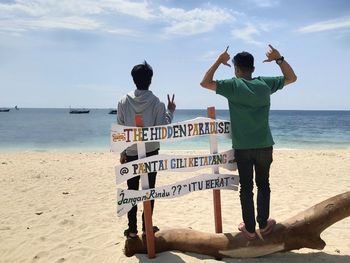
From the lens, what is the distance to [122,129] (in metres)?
4.15

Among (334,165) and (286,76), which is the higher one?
(286,76)

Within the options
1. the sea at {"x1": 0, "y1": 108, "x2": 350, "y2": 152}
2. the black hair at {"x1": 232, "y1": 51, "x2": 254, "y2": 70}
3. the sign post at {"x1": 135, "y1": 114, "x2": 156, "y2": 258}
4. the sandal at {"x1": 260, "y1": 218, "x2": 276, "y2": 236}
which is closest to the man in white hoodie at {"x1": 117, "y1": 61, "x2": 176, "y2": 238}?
the sign post at {"x1": 135, "y1": 114, "x2": 156, "y2": 258}

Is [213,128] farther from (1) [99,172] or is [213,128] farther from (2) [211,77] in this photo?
(1) [99,172]

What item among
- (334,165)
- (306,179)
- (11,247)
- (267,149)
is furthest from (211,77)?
(334,165)

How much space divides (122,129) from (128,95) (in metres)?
0.45

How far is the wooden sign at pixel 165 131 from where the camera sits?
414cm

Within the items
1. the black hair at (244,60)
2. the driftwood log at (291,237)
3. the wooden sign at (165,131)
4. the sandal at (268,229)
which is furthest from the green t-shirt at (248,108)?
the driftwood log at (291,237)

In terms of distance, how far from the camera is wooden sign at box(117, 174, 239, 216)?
4254 mm

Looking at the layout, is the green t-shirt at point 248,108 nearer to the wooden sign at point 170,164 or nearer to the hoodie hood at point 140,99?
the wooden sign at point 170,164

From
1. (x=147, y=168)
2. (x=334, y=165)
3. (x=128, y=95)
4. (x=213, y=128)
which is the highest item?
(x=128, y=95)

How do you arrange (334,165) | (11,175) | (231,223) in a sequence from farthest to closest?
(334,165)
(11,175)
(231,223)

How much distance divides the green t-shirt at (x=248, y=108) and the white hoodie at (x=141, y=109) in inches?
30.9

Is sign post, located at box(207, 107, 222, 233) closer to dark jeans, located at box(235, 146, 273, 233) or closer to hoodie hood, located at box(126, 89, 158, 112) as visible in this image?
dark jeans, located at box(235, 146, 273, 233)

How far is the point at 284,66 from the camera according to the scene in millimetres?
4262
